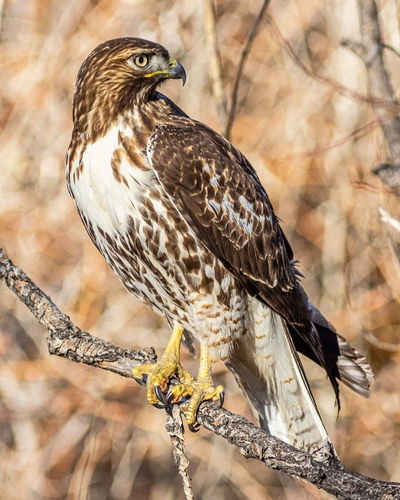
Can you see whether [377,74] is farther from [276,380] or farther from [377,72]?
[276,380]

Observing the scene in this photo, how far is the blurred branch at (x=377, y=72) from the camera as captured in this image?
438 centimetres

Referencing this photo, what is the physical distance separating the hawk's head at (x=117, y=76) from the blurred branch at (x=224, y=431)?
91 centimetres

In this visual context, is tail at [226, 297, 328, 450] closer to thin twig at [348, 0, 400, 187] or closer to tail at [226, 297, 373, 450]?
tail at [226, 297, 373, 450]

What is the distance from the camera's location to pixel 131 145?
3.70 meters

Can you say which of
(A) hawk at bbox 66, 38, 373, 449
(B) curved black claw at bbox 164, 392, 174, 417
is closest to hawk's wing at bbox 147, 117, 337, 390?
(A) hawk at bbox 66, 38, 373, 449

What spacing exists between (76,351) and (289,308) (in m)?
1.18

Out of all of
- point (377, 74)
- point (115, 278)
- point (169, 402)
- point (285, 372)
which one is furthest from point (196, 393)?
point (115, 278)

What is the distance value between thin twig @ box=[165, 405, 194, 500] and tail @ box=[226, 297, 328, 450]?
71cm

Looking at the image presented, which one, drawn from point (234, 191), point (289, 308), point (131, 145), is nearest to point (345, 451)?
point (289, 308)

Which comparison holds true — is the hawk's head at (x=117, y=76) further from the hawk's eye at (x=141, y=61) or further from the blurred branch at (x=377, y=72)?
the blurred branch at (x=377, y=72)

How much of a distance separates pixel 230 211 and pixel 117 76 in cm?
89

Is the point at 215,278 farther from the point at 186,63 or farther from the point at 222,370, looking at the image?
the point at 186,63

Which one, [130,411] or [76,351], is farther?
[130,411]

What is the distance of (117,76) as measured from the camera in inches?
148
